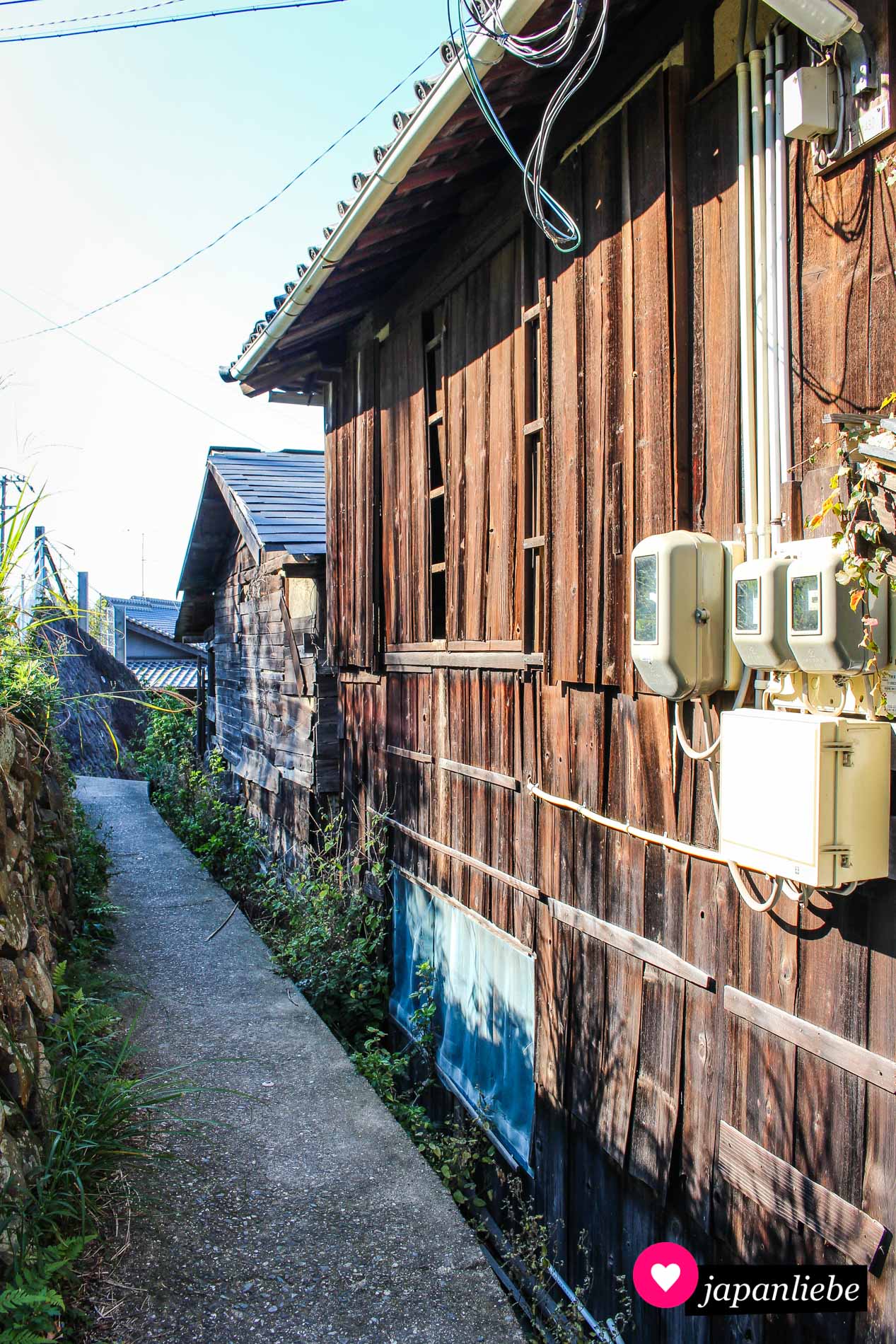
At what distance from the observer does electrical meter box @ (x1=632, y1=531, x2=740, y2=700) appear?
2631mm

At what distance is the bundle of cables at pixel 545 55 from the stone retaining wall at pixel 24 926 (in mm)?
3357

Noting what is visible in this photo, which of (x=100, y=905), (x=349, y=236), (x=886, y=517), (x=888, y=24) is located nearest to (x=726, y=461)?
(x=886, y=517)

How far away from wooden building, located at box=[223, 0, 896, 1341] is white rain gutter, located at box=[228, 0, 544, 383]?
0.07ft

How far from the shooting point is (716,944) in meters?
2.92

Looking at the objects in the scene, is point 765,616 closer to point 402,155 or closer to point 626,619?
point 626,619

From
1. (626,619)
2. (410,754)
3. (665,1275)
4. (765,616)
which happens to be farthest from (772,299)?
(410,754)

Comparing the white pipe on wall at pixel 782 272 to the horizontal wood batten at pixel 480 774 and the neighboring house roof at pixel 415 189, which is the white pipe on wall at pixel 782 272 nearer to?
the neighboring house roof at pixel 415 189

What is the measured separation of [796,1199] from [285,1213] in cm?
198

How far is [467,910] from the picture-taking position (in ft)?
16.4

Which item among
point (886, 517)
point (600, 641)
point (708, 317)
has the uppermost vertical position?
point (708, 317)

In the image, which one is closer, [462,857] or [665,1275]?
[665,1275]

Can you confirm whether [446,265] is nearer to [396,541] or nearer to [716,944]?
[396,541]

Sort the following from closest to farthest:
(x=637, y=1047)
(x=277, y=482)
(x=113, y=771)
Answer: (x=637, y=1047)
(x=277, y=482)
(x=113, y=771)

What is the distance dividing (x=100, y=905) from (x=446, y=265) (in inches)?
209
